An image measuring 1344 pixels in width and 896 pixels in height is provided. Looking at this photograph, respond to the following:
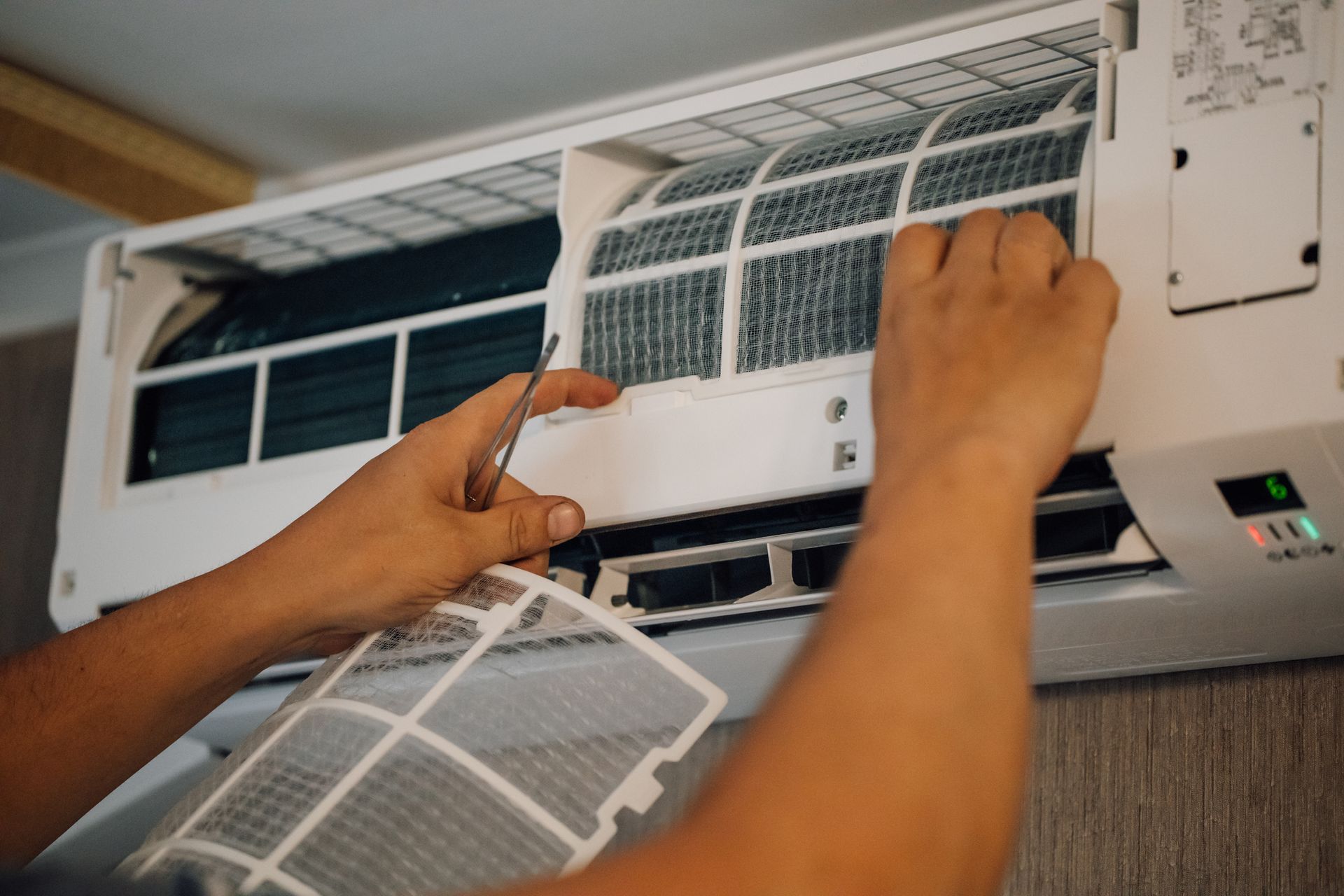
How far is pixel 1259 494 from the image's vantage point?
A: 90 cm

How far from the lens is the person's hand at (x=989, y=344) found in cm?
73

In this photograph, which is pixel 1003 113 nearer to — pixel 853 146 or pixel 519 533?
pixel 853 146

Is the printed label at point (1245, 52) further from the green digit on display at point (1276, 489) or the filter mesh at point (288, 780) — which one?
the filter mesh at point (288, 780)

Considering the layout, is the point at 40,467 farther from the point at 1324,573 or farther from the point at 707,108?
the point at 1324,573

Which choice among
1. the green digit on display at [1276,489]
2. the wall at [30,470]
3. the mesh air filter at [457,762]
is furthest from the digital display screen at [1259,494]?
the wall at [30,470]

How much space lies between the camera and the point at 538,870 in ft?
2.78

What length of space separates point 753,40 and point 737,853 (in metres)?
1.19

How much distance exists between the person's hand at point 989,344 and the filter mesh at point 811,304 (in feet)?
0.49

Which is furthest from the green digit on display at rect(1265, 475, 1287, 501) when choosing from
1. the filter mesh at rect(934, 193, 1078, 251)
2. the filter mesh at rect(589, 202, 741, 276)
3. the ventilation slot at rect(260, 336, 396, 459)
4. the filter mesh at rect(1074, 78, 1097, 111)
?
the ventilation slot at rect(260, 336, 396, 459)

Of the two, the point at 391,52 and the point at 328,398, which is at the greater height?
the point at 391,52

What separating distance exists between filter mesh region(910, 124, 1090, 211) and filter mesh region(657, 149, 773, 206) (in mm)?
205

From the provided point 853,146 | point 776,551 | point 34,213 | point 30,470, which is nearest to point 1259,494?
point 776,551

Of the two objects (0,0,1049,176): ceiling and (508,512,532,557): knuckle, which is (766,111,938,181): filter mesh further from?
(508,512,532,557): knuckle

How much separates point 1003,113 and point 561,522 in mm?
557
